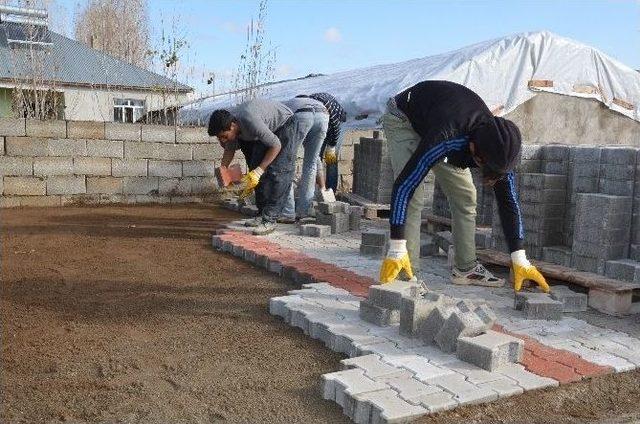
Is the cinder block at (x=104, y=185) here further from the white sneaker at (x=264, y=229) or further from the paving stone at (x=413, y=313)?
the paving stone at (x=413, y=313)

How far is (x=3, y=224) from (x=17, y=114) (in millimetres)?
2796

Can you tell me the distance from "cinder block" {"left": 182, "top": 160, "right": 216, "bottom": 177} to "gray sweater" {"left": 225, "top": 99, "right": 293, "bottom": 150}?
2.98 m

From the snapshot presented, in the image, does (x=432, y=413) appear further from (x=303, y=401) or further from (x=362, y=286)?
(x=362, y=286)

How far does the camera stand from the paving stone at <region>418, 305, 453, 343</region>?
299 centimetres

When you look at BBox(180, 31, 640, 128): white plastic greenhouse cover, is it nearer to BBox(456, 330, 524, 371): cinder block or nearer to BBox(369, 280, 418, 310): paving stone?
BBox(369, 280, 418, 310): paving stone

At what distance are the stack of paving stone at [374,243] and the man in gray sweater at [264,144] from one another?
1.21m

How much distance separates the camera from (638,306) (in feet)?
12.6

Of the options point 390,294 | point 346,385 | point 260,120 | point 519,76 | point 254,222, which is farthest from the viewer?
point 519,76

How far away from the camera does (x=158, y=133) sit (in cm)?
848

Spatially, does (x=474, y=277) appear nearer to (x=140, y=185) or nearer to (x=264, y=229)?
(x=264, y=229)

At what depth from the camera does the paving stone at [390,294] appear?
3246 millimetres

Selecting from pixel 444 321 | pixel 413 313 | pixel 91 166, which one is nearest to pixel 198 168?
pixel 91 166

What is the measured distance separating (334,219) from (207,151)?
320 centimetres

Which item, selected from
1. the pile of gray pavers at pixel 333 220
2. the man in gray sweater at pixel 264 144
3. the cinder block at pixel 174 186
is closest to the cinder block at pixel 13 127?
the cinder block at pixel 174 186
